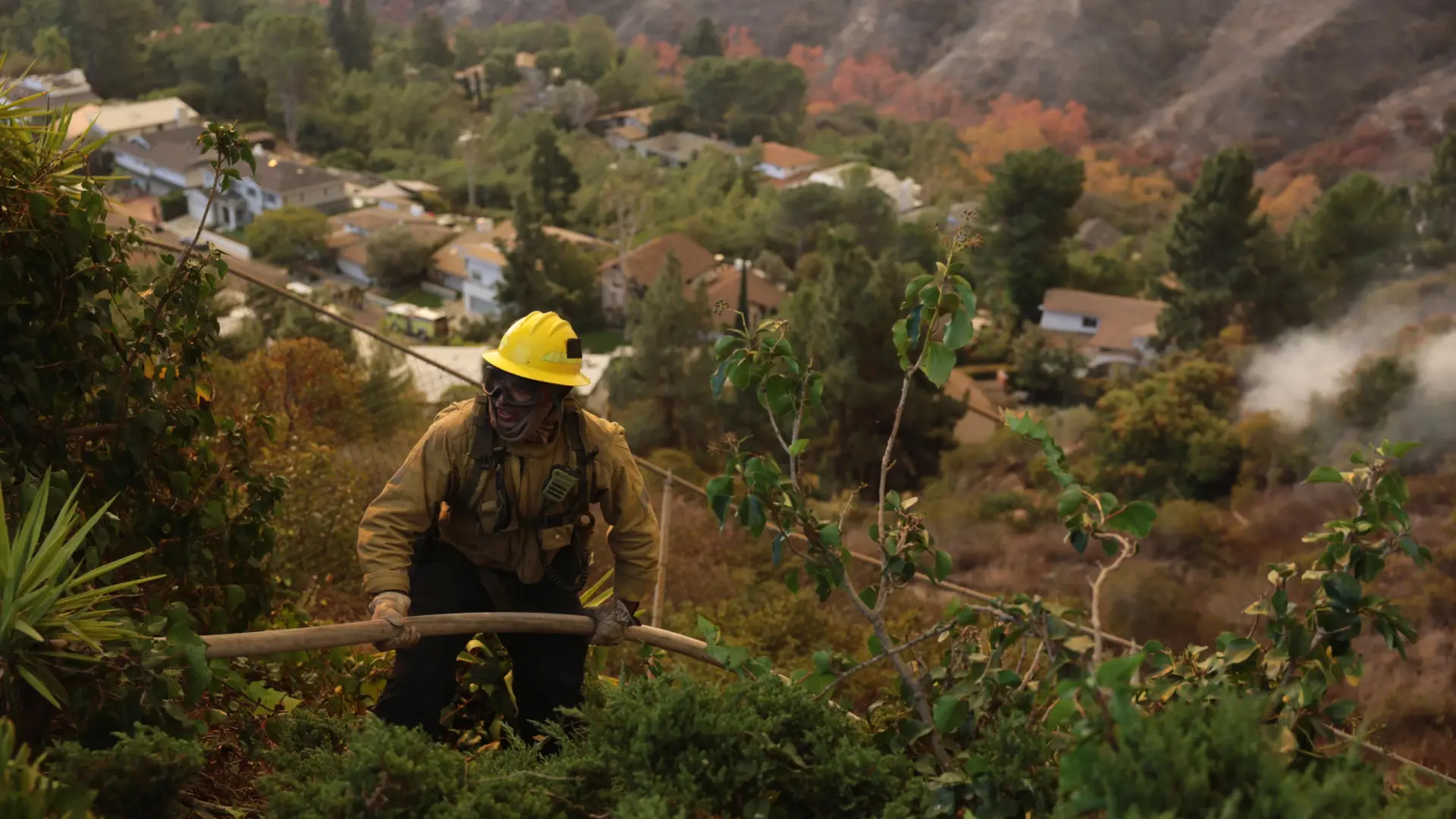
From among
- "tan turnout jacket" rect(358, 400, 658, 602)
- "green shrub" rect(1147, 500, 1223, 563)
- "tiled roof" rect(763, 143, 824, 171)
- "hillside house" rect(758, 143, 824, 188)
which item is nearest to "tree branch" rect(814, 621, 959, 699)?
"tan turnout jacket" rect(358, 400, 658, 602)

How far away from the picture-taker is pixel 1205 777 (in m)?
2.75

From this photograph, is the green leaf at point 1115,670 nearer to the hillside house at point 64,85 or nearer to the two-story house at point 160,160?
the hillside house at point 64,85

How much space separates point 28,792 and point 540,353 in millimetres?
2038

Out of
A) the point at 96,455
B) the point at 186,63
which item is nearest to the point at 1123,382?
the point at 96,455

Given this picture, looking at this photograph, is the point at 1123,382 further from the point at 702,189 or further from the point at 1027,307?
the point at 702,189

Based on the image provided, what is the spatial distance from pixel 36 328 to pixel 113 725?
179cm

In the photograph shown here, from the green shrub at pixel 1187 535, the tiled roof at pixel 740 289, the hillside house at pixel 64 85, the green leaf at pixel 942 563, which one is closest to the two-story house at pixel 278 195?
the hillside house at pixel 64 85

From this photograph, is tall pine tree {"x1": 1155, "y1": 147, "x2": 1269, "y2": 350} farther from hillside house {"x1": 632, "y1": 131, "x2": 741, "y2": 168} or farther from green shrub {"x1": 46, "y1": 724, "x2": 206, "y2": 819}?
green shrub {"x1": 46, "y1": 724, "x2": 206, "y2": 819}

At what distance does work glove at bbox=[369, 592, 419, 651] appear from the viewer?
3986 mm

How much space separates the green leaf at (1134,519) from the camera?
3385 millimetres

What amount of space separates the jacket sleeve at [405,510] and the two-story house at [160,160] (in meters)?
47.6

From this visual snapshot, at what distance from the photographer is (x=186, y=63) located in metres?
62.2

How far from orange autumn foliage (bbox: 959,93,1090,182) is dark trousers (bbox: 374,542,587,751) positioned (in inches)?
2238

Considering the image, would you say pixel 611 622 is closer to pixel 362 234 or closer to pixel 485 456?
pixel 485 456
